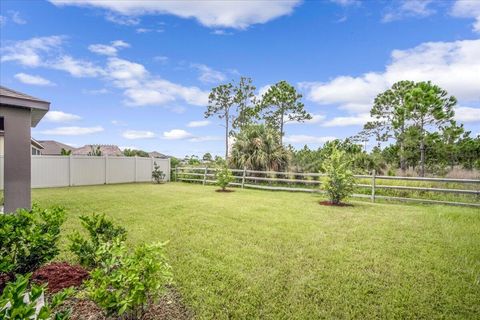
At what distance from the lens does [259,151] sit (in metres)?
13.5

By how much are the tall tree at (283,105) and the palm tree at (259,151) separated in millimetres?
6379

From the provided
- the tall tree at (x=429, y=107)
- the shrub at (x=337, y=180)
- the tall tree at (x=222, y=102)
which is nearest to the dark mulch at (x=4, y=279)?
the shrub at (x=337, y=180)

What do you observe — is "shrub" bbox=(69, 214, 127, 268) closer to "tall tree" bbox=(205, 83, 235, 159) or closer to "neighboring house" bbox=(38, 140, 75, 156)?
"tall tree" bbox=(205, 83, 235, 159)

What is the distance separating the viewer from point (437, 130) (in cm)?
1597

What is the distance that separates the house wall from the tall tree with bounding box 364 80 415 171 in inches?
726

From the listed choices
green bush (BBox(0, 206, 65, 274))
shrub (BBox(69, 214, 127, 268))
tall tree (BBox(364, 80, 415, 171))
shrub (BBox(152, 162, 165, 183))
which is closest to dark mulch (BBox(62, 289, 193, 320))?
shrub (BBox(69, 214, 127, 268))

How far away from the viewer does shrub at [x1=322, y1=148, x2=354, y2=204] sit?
26.7 ft

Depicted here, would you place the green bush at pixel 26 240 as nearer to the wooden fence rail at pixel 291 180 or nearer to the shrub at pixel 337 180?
the shrub at pixel 337 180

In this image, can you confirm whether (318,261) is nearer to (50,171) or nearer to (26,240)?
(26,240)

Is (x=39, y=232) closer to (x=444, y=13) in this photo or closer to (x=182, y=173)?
(x=444, y=13)

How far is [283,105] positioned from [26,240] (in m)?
19.2

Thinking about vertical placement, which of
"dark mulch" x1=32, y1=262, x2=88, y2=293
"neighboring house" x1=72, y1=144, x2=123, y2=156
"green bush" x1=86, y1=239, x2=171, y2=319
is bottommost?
"dark mulch" x1=32, y1=262, x2=88, y2=293

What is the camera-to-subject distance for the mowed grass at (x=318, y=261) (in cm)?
257

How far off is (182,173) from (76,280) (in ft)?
45.9
